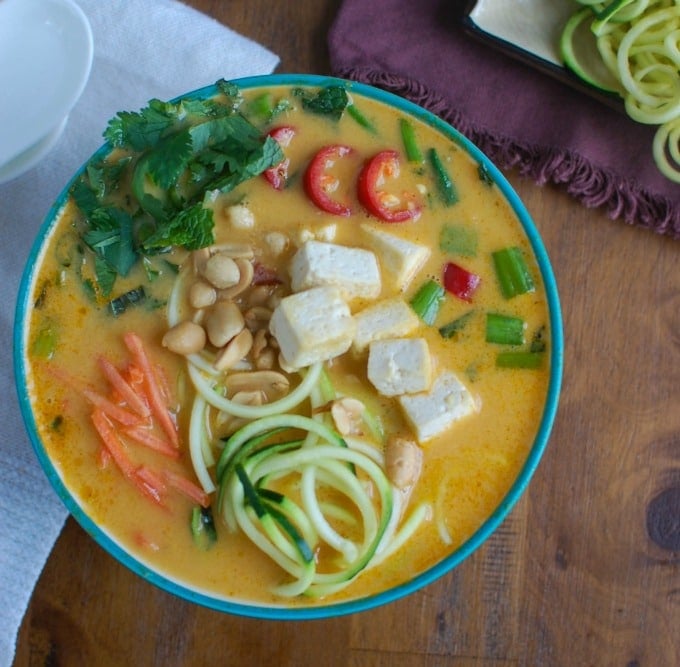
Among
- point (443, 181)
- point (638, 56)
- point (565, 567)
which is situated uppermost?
point (638, 56)

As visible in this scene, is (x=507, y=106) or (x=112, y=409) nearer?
(x=112, y=409)

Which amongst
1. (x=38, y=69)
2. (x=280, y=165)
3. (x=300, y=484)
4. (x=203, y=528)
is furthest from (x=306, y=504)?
(x=38, y=69)

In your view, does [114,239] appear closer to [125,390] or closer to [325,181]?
[125,390]

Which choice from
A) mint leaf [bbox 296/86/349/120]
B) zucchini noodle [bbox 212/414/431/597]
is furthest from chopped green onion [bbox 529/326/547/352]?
mint leaf [bbox 296/86/349/120]

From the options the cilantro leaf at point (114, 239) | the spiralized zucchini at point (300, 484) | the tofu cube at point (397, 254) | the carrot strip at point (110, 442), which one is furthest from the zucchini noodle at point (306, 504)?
the cilantro leaf at point (114, 239)

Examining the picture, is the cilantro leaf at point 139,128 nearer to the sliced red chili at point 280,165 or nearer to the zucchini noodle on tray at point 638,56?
the sliced red chili at point 280,165

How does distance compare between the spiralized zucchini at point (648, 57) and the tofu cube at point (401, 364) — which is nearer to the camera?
the tofu cube at point (401, 364)

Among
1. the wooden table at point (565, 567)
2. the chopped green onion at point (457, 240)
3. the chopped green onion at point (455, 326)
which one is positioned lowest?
the wooden table at point (565, 567)
